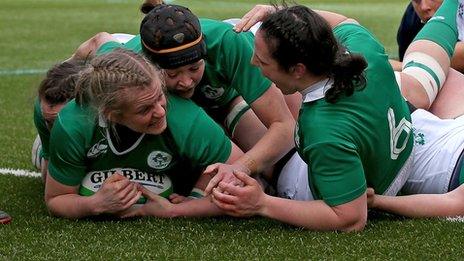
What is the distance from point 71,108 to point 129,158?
1.03ft

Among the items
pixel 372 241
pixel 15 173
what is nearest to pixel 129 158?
pixel 372 241

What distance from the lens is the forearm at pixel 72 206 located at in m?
4.26

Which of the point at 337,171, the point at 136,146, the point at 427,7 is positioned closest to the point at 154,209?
the point at 136,146

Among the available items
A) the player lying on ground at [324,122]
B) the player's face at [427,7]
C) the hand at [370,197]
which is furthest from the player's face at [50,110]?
the player's face at [427,7]

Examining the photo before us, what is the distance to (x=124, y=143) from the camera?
14.1ft

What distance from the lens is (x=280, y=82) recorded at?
4.05m

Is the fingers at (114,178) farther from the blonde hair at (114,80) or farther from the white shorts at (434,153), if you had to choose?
the white shorts at (434,153)

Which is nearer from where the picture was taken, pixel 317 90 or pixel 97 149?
pixel 317 90

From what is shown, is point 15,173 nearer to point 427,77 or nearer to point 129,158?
point 129,158

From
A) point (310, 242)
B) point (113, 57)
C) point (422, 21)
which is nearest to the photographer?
→ point (310, 242)

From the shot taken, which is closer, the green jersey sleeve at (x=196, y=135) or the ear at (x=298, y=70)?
the ear at (x=298, y=70)

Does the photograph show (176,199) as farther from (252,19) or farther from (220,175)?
(252,19)

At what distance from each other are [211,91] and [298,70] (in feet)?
2.62

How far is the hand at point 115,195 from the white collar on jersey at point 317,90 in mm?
816
